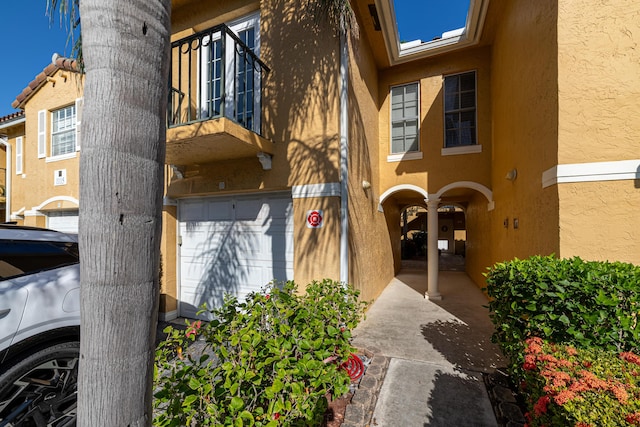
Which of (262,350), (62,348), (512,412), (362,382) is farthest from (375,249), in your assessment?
(62,348)

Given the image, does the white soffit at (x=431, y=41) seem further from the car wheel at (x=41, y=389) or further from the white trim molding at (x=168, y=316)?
the white trim molding at (x=168, y=316)

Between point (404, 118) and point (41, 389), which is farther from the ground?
point (404, 118)

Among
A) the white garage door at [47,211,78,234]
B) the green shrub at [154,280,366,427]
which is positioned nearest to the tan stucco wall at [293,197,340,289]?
the green shrub at [154,280,366,427]

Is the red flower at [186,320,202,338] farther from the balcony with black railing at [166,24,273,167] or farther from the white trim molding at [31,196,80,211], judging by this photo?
the white trim molding at [31,196,80,211]

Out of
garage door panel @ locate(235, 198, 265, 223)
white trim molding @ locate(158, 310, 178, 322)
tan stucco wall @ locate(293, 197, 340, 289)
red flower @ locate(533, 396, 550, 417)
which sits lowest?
white trim molding @ locate(158, 310, 178, 322)

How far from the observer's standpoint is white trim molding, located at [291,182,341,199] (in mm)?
4660

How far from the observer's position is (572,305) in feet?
8.08

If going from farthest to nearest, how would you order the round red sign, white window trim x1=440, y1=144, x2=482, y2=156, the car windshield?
Answer: 1. white window trim x1=440, y1=144, x2=482, y2=156
2. the round red sign
3. the car windshield

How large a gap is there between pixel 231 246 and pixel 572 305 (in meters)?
5.54

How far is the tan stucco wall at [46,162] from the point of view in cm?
736

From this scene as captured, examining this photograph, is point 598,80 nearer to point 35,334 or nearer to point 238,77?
point 238,77

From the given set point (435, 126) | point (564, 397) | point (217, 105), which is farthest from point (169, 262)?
point (435, 126)

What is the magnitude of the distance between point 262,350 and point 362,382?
2.14 m

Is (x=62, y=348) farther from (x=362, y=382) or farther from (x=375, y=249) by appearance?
(x=375, y=249)
